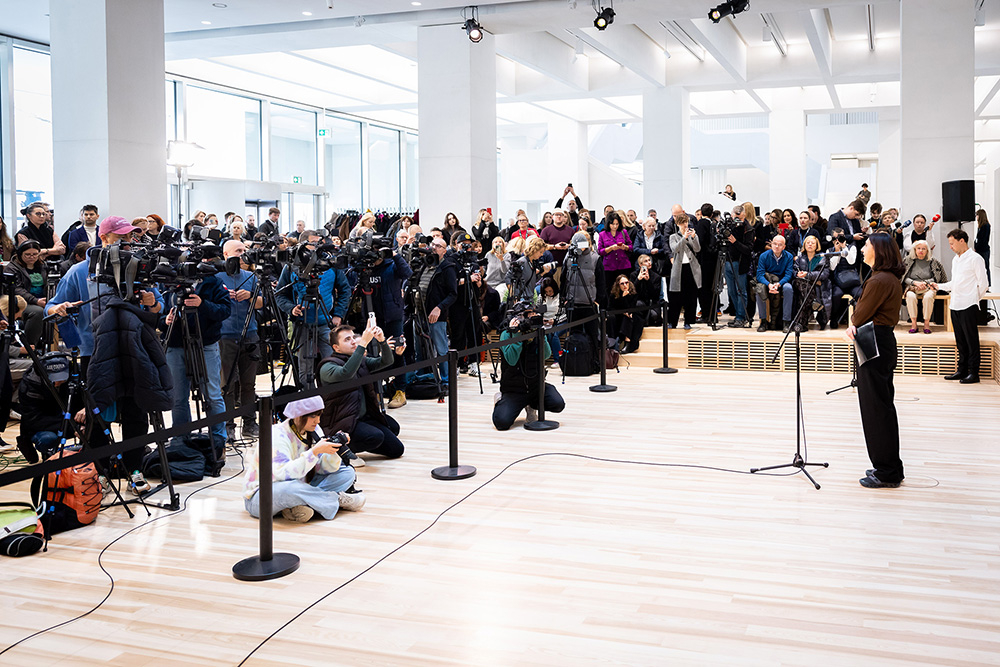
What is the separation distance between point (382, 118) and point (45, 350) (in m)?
17.6

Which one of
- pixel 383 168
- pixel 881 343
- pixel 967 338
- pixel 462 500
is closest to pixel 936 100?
pixel 967 338

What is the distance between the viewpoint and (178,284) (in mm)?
5719

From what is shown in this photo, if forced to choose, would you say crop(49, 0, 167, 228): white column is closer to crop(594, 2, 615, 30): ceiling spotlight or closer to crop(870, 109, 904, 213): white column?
crop(594, 2, 615, 30): ceiling spotlight

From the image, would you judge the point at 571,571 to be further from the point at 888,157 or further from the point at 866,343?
the point at 888,157

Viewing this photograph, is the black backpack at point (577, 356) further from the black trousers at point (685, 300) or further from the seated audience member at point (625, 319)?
the black trousers at point (685, 300)

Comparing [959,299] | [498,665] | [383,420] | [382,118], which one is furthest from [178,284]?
[382,118]

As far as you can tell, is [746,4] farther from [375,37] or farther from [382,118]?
[382,118]

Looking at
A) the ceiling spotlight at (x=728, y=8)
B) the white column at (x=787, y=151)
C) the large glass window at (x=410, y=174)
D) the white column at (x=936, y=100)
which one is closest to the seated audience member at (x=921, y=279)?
the white column at (x=936, y=100)

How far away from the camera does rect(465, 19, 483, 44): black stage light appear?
11.4 meters

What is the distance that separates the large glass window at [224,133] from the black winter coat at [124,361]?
1251 cm

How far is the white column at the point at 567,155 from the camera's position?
23125 mm

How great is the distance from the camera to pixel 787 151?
2069 centimetres

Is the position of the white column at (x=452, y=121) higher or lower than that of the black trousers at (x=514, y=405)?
higher

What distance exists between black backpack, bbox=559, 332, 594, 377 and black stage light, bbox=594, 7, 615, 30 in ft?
12.7
